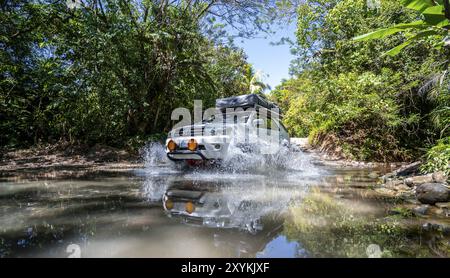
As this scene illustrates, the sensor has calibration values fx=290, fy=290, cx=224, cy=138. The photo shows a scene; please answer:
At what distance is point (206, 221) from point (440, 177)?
3.88 m

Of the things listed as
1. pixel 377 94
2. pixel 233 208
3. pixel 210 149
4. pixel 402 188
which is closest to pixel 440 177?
pixel 402 188

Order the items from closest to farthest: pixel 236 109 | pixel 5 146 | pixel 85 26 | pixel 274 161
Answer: pixel 274 161 → pixel 236 109 → pixel 85 26 → pixel 5 146

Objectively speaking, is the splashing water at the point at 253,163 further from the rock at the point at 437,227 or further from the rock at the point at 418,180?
the rock at the point at 437,227

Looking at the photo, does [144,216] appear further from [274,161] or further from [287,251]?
[274,161]

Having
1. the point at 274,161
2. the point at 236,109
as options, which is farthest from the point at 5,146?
the point at 274,161

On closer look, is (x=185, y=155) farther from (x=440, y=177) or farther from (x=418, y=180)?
(x=440, y=177)

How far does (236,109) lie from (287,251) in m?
6.01

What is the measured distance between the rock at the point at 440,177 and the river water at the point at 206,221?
94 centimetres

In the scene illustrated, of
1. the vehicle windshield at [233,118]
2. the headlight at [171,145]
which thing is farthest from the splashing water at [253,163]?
the vehicle windshield at [233,118]

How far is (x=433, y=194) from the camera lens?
11.4 ft

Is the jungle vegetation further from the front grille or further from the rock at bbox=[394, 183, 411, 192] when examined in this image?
the front grille

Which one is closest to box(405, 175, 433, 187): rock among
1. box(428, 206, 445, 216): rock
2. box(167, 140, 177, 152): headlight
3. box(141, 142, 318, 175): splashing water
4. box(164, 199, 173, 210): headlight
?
box(428, 206, 445, 216): rock

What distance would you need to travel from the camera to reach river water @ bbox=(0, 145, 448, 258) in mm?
2062
